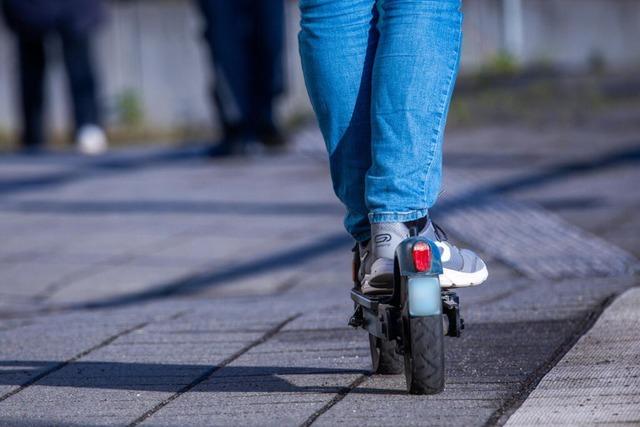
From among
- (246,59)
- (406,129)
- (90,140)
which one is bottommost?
(90,140)

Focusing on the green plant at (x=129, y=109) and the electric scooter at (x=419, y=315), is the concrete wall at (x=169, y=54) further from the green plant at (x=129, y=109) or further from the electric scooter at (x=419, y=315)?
the electric scooter at (x=419, y=315)

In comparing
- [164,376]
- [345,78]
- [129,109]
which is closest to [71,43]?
[129,109]

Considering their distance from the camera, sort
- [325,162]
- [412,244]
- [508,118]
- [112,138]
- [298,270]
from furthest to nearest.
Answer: [112,138]
[508,118]
[325,162]
[298,270]
[412,244]

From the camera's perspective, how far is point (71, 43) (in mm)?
10398

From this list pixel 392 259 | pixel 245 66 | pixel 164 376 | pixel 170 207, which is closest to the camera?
pixel 392 259

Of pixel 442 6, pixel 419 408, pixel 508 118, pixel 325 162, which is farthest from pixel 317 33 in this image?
pixel 508 118

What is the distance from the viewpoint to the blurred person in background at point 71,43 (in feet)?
33.9

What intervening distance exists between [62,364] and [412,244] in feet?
3.88

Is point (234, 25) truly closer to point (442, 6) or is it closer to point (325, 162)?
point (325, 162)

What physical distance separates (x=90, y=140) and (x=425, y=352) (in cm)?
817

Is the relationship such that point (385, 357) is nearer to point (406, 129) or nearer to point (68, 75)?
point (406, 129)

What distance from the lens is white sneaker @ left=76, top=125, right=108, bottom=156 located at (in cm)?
1038

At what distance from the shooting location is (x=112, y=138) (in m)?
12.8

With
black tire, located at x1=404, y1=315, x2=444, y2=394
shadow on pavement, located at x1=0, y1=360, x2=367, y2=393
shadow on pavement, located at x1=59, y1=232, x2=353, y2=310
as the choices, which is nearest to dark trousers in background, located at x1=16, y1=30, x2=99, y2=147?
shadow on pavement, located at x1=59, y1=232, x2=353, y2=310
